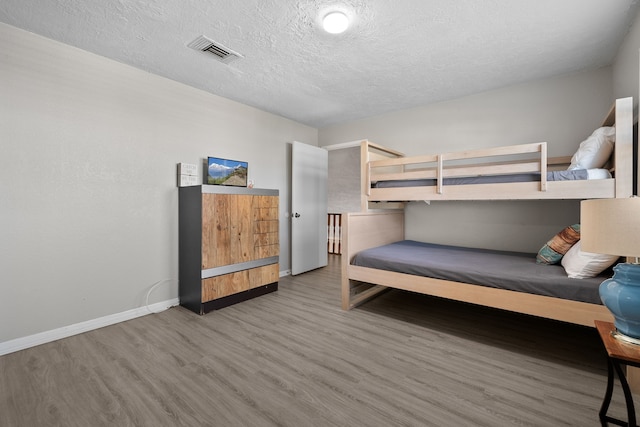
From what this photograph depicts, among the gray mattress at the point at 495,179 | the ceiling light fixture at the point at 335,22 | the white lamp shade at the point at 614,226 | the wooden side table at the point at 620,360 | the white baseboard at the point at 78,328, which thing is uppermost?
the ceiling light fixture at the point at 335,22

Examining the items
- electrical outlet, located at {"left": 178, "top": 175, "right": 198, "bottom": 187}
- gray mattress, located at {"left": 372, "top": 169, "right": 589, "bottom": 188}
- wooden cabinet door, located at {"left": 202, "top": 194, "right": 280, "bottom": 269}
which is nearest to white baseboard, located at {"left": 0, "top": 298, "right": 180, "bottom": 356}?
wooden cabinet door, located at {"left": 202, "top": 194, "right": 280, "bottom": 269}

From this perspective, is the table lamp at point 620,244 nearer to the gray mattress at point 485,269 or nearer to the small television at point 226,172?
the gray mattress at point 485,269

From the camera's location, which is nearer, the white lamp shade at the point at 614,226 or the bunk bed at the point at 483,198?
the white lamp shade at the point at 614,226

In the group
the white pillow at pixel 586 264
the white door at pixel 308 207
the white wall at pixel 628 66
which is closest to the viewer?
the white pillow at pixel 586 264


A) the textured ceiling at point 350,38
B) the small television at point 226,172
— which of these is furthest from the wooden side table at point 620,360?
the small television at point 226,172

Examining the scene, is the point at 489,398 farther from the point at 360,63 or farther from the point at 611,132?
the point at 360,63

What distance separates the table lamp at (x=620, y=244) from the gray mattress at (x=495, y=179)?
95 centimetres

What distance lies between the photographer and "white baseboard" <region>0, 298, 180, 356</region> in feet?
6.52

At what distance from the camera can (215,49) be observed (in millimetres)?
2271

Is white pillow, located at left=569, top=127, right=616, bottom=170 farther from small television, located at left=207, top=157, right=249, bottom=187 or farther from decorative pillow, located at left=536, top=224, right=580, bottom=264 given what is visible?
small television, located at left=207, top=157, right=249, bottom=187

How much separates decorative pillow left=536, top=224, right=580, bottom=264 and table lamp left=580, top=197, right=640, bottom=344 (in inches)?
32.4

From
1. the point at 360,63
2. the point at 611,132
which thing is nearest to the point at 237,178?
the point at 360,63

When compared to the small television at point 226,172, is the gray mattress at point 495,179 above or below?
below

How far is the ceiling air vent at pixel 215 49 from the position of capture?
2164 mm
